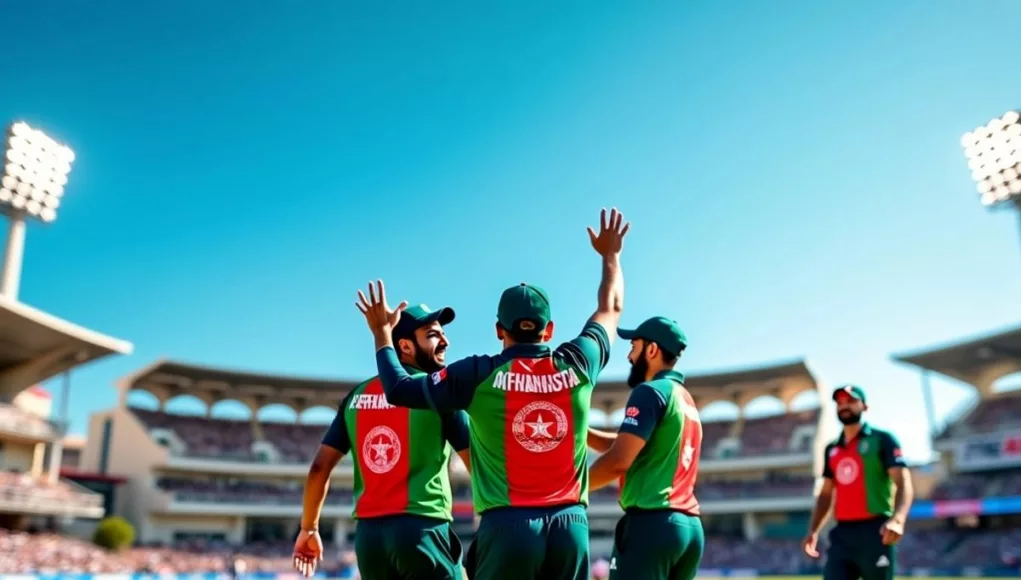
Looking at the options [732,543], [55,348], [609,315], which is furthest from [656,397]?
[732,543]

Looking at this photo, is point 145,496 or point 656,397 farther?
point 145,496

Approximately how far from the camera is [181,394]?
59188mm

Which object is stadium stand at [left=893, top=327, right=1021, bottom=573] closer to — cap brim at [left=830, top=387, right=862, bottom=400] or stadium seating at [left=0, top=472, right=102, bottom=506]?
cap brim at [left=830, top=387, right=862, bottom=400]

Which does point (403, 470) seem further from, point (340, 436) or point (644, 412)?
point (644, 412)

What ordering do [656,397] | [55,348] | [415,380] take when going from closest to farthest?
[415,380]
[656,397]
[55,348]

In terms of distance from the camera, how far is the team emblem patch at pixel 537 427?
3.77 m

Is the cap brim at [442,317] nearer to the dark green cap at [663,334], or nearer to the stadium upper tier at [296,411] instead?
the dark green cap at [663,334]

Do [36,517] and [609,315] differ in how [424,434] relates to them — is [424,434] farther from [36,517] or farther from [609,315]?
[36,517]

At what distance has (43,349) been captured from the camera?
3994 cm

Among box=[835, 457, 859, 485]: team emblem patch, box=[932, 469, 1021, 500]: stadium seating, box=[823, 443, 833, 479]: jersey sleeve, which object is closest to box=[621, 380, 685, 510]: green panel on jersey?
box=[835, 457, 859, 485]: team emblem patch

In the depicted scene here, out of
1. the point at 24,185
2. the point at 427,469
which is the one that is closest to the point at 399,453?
the point at 427,469

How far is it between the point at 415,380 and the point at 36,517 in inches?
1803

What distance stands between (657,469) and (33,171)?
41.9m

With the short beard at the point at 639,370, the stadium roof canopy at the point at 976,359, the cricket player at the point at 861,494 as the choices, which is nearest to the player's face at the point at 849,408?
the cricket player at the point at 861,494
